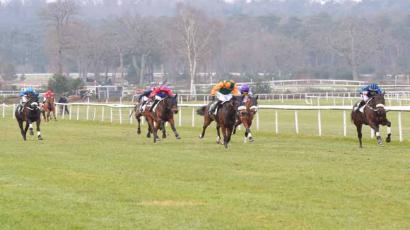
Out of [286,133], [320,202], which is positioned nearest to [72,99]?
[286,133]

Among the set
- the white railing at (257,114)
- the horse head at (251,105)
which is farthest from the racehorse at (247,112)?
the white railing at (257,114)

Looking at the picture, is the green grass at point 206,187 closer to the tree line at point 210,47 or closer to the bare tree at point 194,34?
A: the bare tree at point 194,34

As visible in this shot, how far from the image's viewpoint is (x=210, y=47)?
10312 centimetres

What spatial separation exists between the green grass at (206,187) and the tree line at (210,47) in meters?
69.6

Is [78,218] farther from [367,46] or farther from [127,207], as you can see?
[367,46]

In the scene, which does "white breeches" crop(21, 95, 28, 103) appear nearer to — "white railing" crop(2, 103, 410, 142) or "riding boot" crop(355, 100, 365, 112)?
"white railing" crop(2, 103, 410, 142)

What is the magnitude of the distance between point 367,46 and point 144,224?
369ft

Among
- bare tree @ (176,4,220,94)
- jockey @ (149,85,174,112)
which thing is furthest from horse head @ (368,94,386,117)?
bare tree @ (176,4,220,94)

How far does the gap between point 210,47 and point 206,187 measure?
89243 millimetres

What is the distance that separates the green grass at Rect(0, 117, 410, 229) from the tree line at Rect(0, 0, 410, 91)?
69628 mm

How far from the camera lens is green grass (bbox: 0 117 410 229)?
11.1 m

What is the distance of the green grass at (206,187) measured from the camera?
36.3ft

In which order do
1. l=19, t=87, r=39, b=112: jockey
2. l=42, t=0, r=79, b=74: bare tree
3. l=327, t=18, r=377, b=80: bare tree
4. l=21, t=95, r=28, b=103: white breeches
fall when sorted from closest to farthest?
1. l=19, t=87, r=39, b=112: jockey
2. l=21, t=95, r=28, b=103: white breeches
3. l=42, t=0, r=79, b=74: bare tree
4. l=327, t=18, r=377, b=80: bare tree

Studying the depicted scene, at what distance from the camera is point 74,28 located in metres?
110
